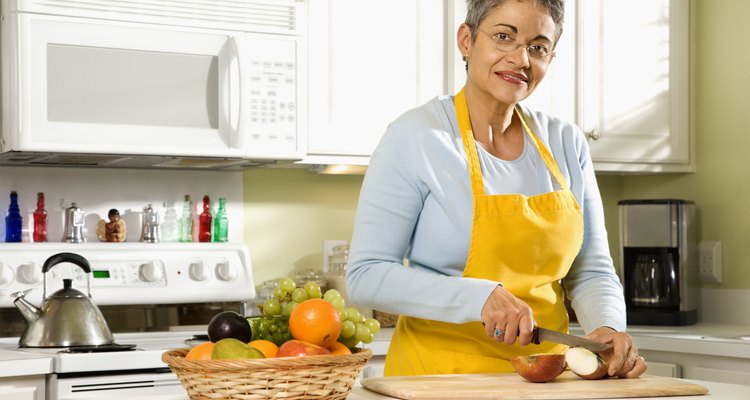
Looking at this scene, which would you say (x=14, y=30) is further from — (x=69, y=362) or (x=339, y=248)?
(x=339, y=248)

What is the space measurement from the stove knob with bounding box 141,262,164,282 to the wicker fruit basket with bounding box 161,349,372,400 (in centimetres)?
168

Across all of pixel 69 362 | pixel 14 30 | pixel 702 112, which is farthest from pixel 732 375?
pixel 14 30

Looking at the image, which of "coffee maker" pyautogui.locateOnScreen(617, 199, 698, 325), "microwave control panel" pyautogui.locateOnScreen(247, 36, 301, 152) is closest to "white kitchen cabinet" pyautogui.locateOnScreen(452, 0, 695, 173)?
"coffee maker" pyautogui.locateOnScreen(617, 199, 698, 325)

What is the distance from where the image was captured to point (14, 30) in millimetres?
2645

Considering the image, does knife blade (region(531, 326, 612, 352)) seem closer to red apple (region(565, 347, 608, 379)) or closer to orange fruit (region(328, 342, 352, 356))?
red apple (region(565, 347, 608, 379))

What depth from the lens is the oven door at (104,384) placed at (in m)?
2.46

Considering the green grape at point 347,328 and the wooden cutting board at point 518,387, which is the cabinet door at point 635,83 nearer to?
the wooden cutting board at point 518,387

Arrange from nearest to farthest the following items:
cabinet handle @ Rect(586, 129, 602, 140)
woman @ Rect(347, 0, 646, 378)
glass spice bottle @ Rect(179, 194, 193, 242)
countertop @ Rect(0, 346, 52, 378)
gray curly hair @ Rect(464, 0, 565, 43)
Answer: woman @ Rect(347, 0, 646, 378) < gray curly hair @ Rect(464, 0, 565, 43) < countertop @ Rect(0, 346, 52, 378) < glass spice bottle @ Rect(179, 194, 193, 242) < cabinet handle @ Rect(586, 129, 602, 140)

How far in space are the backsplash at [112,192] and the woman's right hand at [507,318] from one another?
1.78m

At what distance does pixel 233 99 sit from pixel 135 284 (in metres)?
0.62

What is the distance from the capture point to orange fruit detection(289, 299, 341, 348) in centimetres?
138

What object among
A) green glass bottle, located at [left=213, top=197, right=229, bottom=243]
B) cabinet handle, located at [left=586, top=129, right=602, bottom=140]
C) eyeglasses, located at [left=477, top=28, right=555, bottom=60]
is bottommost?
green glass bottle, located at [left=213, top=197, right=229, bottom=243]

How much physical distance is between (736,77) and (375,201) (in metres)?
2.28

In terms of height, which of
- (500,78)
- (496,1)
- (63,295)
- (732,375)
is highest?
(496,1)
